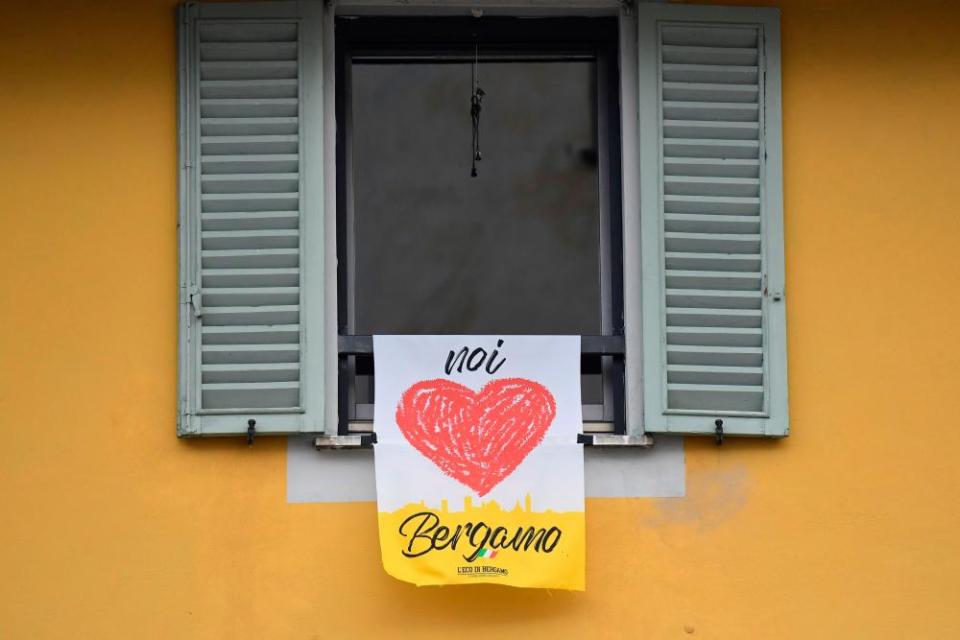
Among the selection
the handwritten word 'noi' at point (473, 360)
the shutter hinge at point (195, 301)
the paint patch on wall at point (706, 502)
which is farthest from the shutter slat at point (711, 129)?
the shutter hinge at point (195, 301)

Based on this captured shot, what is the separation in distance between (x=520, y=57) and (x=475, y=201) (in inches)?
21.9

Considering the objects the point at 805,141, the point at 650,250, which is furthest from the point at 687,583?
the point at 805,141

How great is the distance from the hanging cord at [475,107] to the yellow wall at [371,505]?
1.08 metres

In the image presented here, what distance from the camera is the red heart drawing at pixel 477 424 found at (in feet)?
18.4

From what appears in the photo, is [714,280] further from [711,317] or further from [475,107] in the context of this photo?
[475,107]

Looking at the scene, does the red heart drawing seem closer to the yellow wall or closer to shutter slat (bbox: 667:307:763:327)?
the yellow wall

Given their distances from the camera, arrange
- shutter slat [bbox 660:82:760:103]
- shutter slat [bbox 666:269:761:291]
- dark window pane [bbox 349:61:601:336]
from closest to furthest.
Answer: shutter slat [bbox 666:269:761:291] < shutter slat [bbox 660:82:760:103] < dark window pane [bbox 349:61:601:336]

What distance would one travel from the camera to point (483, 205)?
240 inches

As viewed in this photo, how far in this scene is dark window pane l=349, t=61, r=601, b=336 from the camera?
19.7 feet

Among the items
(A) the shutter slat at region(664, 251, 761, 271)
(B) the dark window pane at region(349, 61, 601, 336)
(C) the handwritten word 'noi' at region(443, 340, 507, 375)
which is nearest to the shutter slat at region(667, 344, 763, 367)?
(A) the shutter slat at region(664, 251, 761, 271)

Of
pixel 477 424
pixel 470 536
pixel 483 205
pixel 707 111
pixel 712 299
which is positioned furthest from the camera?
pixel 483 205

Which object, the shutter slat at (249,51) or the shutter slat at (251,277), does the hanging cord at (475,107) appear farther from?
the shutter slat at (251,277)

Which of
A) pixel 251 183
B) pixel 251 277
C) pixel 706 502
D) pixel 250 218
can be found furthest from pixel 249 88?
pixel 706 502

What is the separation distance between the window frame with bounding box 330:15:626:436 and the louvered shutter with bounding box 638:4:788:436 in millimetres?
168
